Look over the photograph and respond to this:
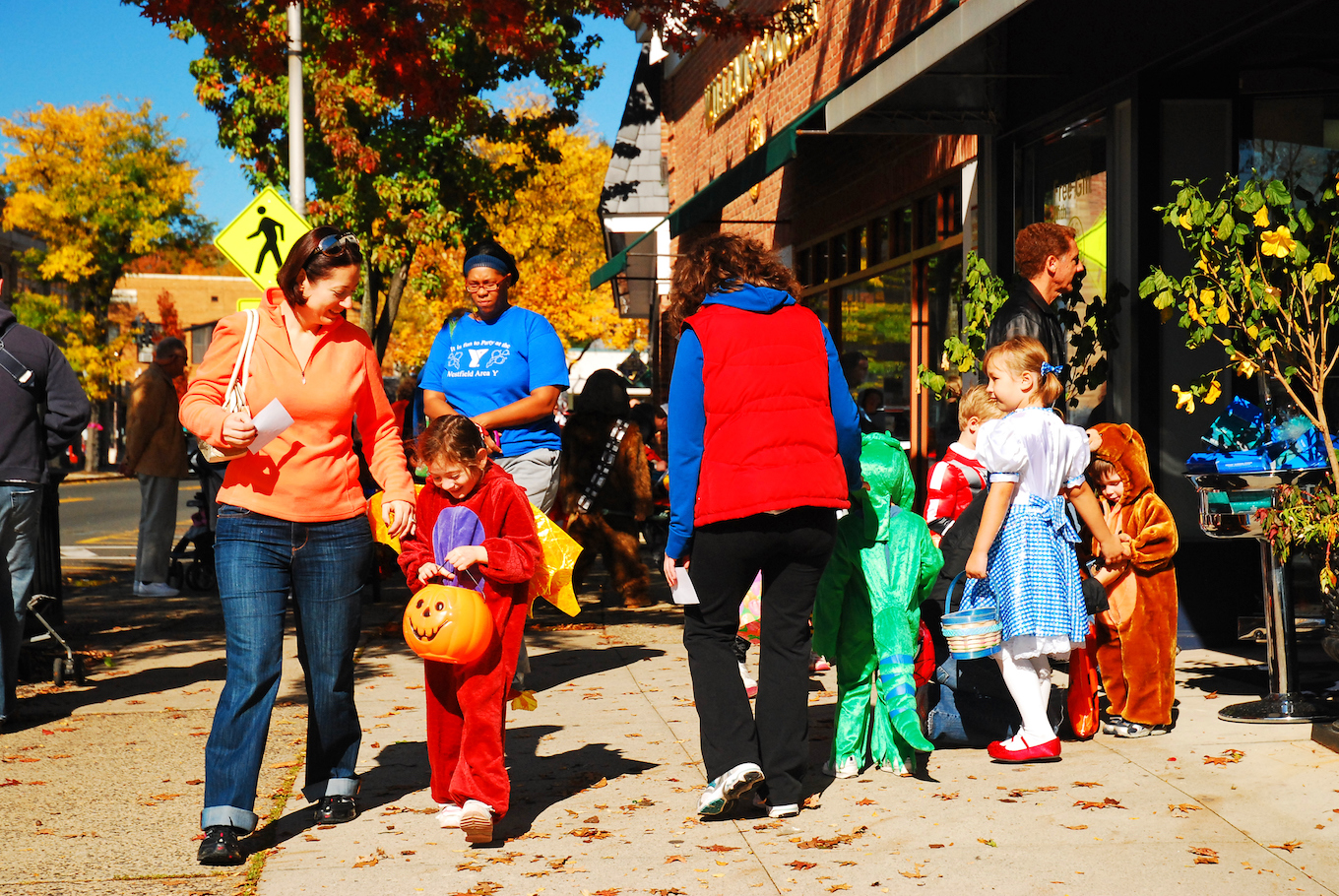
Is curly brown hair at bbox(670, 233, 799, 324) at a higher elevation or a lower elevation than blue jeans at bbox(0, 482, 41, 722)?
higher

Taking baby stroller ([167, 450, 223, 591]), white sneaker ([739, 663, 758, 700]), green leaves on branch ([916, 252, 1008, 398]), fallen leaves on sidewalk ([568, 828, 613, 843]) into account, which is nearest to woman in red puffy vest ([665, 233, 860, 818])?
fallen leaves on sidewalk ([568, 828, 613, 843])

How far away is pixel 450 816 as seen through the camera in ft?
14.5

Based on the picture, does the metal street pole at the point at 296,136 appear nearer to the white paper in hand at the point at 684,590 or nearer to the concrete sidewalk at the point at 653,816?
the concrete sidewalk at the point at 653,816

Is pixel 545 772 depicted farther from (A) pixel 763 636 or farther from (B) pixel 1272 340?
(B) pixel 1272 340

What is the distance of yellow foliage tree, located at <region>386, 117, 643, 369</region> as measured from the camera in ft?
123

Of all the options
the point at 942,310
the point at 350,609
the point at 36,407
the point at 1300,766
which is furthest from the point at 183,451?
the point at 1300,766

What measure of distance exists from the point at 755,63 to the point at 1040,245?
10488 mm

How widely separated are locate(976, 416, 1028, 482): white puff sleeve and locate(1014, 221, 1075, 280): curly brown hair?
4.90 feet

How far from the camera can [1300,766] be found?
16.4 feet

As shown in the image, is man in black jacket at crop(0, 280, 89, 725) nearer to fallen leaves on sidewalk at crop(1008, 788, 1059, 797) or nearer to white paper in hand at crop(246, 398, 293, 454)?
white paper in hand at crop(246, 398, 293, 454)

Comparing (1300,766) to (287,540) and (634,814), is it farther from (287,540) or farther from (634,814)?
(287,540)

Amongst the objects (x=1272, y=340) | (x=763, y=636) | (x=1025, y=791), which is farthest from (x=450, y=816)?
(x=1272, y=340)

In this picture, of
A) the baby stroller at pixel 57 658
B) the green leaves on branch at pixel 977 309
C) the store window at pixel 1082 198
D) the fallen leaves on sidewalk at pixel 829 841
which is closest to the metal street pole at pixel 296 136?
the baby stroller at pixel 57 658

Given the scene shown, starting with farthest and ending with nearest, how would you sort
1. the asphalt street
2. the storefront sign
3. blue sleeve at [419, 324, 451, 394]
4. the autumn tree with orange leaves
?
the autumn tree with orange leaves, the asphalt street, the storefront sign, blue sleeve at [419, 324, 451, 394]
